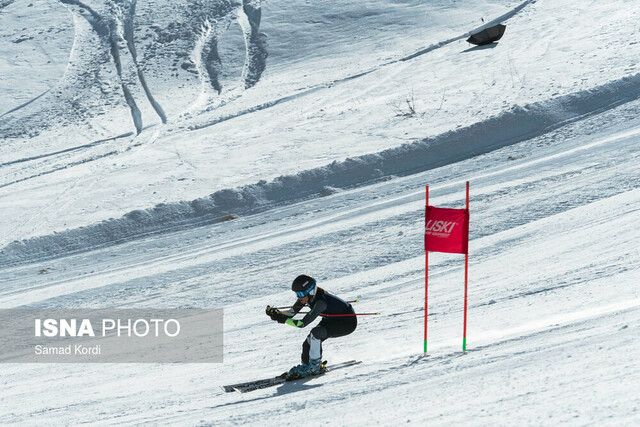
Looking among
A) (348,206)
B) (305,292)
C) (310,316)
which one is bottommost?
(348,206)

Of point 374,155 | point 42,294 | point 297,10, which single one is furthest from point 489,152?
point 297,10

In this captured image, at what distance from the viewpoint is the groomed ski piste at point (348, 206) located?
623cm

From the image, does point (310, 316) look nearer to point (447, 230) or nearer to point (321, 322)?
point (321, 322)

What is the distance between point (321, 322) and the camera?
7.23 m

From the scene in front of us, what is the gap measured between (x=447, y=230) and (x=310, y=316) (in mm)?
1628

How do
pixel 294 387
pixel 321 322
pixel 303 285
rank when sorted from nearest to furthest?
1. pixel 294 387
2. pixel 303 285
3. pixel 321 322

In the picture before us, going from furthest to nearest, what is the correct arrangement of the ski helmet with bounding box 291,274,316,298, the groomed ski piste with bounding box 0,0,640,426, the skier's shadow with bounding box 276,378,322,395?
the ski helmet with bounding box 291,274,316,298 < the skier's shadow with bounding box 276,378,322,395 < the groomed ski piste with bounding box 0,0,640,426

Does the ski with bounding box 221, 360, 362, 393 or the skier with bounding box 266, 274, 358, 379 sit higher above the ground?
the skier with bounding box 266, 274, 358, 379

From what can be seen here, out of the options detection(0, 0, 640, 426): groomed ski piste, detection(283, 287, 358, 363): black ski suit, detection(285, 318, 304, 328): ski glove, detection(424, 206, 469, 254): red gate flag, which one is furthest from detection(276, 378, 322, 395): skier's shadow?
detection(424, 206, 469, 254): red gate flag

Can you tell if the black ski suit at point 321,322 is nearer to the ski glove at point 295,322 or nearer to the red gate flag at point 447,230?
the ski glove at point 295,322

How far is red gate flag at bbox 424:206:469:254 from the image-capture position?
6773 mm

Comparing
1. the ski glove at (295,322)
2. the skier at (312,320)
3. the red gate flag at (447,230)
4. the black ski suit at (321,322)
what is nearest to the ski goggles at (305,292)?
the skier at (312,320)

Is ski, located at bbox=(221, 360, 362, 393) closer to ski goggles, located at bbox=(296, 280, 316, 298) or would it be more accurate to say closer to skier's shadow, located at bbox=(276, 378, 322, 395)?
skier's shadow, located at bbox=(276, 378, 322, 395)

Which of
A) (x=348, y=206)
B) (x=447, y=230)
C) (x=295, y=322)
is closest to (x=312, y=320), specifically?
(x=295, y=322)
